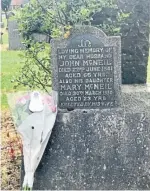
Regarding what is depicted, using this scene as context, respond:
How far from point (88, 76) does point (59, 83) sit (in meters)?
0.29

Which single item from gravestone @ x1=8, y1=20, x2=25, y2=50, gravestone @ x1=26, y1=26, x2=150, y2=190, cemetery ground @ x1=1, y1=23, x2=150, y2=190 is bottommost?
cemetery ground @ x1=1, y1=23, x2=150, y2=190

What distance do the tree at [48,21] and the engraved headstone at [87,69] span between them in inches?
11.8

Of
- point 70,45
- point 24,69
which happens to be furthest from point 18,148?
point 70,45

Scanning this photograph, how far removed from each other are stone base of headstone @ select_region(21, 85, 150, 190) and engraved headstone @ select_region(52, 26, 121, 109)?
0.14m

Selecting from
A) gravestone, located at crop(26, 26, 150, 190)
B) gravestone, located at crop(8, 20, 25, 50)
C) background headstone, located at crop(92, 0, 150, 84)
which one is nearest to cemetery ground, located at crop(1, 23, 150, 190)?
gravestone, located at crop(26, 26, 150, 190)

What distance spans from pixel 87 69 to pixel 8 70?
22.9ft

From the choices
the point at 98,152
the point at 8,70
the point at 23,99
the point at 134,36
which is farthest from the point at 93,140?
the point at 8,70

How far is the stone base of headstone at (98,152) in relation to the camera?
14.8 feet

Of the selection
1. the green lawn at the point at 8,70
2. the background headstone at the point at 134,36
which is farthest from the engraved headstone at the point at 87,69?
the green lawn at the point at 8,70

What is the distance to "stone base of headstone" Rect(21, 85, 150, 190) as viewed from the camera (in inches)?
177

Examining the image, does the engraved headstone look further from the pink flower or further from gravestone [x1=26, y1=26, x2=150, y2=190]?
the pink flower

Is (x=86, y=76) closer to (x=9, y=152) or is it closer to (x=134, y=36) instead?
(x=134, y=36)

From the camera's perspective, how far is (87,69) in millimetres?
4512

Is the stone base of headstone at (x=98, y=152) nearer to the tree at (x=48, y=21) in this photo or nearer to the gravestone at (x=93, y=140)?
the gravestone at (x=93, y=140)
